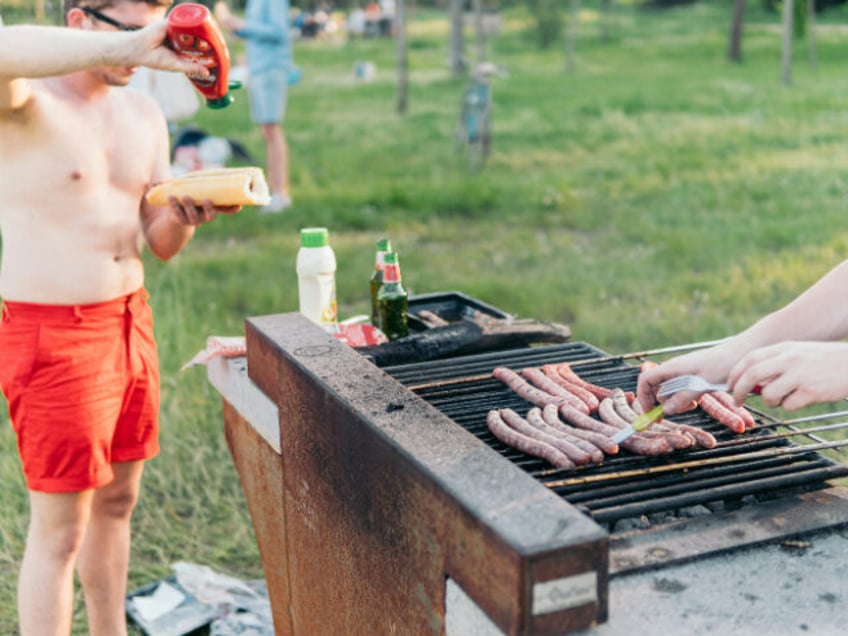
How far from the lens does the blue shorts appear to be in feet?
30.6

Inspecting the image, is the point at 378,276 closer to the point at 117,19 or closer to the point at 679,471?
the point at 117,19

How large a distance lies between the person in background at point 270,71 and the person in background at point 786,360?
23.5 ft

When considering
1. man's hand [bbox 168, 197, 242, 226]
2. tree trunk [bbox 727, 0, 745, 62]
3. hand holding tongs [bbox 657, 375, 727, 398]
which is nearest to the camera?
hand holding tongs [bbox 657, 375, 727, 398]

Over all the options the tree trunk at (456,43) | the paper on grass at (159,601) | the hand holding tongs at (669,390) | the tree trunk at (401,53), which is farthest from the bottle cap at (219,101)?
the tree trunk at (456,43)

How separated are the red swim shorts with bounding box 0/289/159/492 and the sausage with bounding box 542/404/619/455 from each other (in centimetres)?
131

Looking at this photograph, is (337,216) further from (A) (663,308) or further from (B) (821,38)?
(B) (821,38)

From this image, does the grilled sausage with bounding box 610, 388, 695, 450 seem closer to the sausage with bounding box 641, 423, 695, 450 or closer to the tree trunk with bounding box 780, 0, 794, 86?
the sausage with bounding box 641, 423, 695, 450

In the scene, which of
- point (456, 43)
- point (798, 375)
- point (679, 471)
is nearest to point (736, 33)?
point (456, 43)

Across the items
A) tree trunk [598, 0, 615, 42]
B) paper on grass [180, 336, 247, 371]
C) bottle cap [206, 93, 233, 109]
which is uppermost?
tree trunk [598, 0, 615, 42]

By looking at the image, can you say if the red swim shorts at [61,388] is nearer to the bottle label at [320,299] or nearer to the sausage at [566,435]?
the bottle label at [320,299]

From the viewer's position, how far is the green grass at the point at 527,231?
474 centimetres

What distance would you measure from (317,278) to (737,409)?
1.47 m

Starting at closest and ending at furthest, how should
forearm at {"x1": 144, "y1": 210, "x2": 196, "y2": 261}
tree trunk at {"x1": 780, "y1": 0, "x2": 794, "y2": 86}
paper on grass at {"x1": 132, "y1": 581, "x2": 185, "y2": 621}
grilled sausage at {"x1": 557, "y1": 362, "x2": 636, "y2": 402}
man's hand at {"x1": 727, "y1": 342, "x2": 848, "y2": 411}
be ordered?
1. man's hand at {"x1": 727, "y1": 342, "x2": 848, "y2": 411}
2. grilled sausage at {"x1": 557, "y1": 362, "x2": 636, "y2": 402}
3. forearm at {"x1": 144, "y1": 210, "x2": 196, "y2": 261}
4. paper on grass at {"x1": 132, "y1": 581, "x2": 185, "y2": 621}
5. tree trunk at {"x1": 780, "y1": 0, "x2": 794, "y2": 86}

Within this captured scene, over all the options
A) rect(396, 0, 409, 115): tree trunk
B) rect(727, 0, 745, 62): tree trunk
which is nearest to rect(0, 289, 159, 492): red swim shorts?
rect(396, 0, 409, 115): tree trunk
